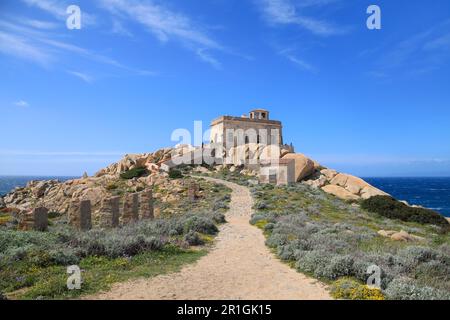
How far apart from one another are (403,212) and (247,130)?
41.0 meters

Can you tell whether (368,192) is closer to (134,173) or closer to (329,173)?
(329,173)

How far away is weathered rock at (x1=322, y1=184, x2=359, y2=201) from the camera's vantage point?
38.6 meters

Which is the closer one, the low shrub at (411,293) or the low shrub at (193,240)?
the low shrub at (411,293)

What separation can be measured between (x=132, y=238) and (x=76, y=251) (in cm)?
213

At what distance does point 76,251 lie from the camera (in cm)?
1200

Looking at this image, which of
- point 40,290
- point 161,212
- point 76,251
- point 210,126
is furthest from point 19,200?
point 40,290

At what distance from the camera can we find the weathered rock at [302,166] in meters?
46.5

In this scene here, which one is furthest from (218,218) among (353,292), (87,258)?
(353,292)

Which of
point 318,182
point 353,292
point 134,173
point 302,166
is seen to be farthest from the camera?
point 134,173

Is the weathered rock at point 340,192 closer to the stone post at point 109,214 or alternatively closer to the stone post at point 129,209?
the stone post at point 129,209

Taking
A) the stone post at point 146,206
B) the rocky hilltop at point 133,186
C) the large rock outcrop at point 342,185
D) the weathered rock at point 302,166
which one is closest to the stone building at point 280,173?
the weathered rock at point 302,166

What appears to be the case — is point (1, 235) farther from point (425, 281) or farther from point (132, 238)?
point (425, 281)

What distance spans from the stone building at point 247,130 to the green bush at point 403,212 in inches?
1400

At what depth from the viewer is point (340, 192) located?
40.7 m
